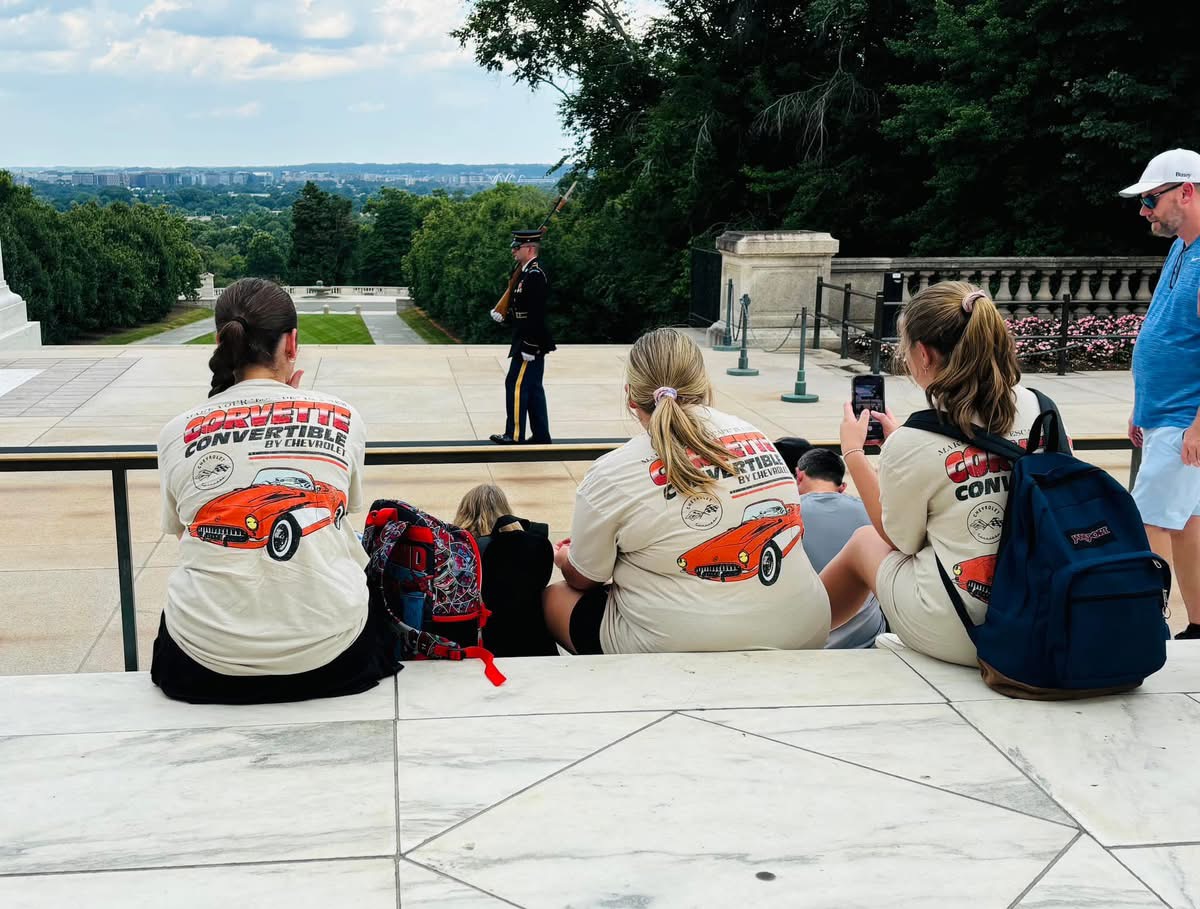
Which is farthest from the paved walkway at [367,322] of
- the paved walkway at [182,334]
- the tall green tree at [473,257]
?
the tall green tree at [473,257]

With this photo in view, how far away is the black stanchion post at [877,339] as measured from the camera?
1355 centimetres

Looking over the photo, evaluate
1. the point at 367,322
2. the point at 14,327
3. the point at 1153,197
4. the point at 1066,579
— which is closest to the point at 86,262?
the point at 14,327

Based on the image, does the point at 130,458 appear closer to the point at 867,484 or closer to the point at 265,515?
the point at 265,515

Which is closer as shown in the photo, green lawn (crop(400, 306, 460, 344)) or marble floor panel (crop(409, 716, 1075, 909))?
marble floor panel (crop(409, 716, 1075, 909))

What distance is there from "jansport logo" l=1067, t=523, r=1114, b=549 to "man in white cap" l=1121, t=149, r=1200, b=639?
1.47 metres

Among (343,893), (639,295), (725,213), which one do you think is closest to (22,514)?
(343,893)

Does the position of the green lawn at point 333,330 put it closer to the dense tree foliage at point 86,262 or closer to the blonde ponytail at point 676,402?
the dense tree foliage at point 86,262

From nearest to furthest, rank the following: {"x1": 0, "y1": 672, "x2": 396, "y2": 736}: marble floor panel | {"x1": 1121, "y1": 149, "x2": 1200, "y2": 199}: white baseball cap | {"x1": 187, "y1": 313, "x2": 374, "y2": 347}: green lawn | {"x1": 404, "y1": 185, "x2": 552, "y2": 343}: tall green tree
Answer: {"x1": 0, "y1": 672, "x2": 396, "y2": 736}: marble floor panel < {"x1": 1121, "y1": 149, "x2": 1200, "y2": 199}: white baseball cap < {"x1": 404, "y1": 185, "x2": 552, "y2": 343}: tall green tree < {"x1": 187, "y1": 313, "x2": 374, "y2": 347}: green lawn

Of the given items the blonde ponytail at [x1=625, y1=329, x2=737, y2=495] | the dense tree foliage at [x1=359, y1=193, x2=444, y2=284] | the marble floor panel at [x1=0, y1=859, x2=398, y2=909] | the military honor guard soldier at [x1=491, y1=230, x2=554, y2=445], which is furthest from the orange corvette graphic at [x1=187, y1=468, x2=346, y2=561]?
the dense tree foliage at [x1=359, y1=193, x2=444, y2=284]

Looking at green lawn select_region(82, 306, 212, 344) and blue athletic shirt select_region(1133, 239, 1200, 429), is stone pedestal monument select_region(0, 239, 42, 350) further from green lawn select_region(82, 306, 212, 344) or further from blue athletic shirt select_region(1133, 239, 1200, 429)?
green lawn select_region(82, 306, 212, 344)

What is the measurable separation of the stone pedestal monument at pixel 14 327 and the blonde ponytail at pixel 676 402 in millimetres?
14437

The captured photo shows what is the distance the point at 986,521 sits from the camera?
3.56 metres

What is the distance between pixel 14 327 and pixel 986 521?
16171mm

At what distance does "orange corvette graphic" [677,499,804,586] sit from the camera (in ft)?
12.1
